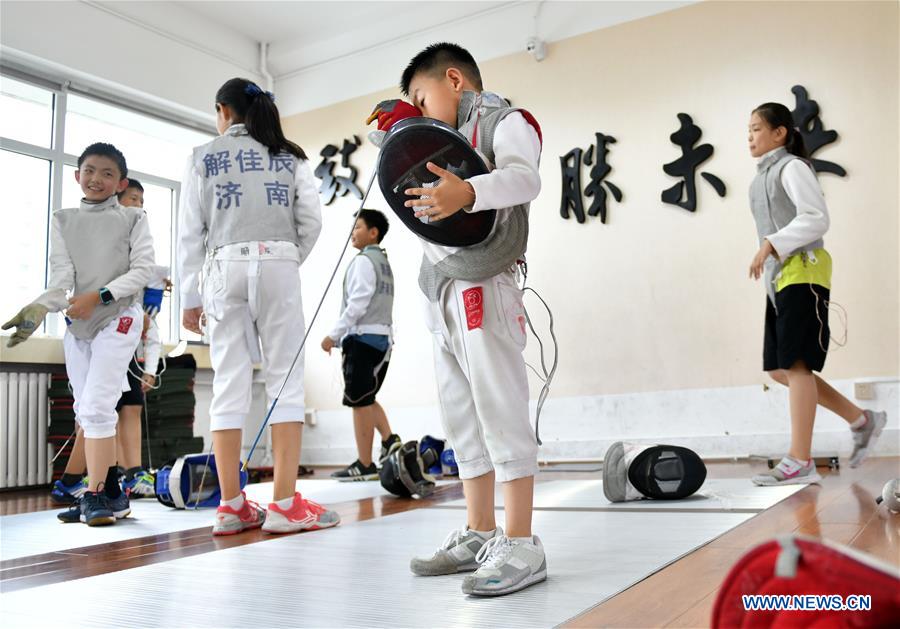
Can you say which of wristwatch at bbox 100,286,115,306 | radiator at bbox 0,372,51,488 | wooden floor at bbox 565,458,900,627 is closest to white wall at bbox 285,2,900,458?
wooden floor at bbox 565,458,900,627

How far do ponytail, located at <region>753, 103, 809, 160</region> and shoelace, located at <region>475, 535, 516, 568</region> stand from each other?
7.58 ft

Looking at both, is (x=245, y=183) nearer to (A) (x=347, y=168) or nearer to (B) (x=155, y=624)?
(B) (x=155, y=624)

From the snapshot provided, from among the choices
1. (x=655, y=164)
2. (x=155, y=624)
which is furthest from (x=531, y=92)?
(x=155, y=624)

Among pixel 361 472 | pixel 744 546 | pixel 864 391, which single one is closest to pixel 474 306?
pixel 744 546

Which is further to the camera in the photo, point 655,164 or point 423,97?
point 655,164

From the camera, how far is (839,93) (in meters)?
4.46

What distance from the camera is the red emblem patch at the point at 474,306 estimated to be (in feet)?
5.04

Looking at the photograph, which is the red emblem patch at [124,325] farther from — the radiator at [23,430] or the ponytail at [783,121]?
the ponytail at [783,121]

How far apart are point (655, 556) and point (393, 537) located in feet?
2.62

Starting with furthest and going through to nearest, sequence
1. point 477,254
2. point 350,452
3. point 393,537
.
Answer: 1. point 350,452
2. point 393,537
3. point 477,254

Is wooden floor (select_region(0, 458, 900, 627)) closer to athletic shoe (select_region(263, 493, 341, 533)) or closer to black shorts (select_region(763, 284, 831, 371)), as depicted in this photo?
athletic shoe (select_region(263, 493, 341, 533))

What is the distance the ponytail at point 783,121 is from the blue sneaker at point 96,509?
289 cm

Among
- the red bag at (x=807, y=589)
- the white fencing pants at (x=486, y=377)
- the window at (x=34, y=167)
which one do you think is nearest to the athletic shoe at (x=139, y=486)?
the window at (x=34, y=167)

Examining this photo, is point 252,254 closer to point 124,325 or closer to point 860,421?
point 124,325
